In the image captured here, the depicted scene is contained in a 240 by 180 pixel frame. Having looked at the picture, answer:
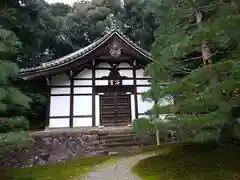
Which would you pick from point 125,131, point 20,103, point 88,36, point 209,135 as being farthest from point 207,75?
point 88,36

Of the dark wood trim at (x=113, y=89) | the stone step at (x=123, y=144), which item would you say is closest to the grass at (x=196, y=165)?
the stone step at (x=123, y=144)

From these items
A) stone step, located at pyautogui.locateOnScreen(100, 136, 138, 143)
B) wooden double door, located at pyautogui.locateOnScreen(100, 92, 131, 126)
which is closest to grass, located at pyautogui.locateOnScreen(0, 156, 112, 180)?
stone step, located at pyautogui.locateOnScreen(100, 136, 138, 143)

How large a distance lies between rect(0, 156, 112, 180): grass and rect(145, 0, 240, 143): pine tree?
2.83 meters

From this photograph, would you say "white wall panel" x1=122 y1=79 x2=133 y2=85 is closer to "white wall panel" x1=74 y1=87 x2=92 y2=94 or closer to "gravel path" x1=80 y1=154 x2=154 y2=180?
"white wall panel" x1=74 y1=87 x2=92 y2=94

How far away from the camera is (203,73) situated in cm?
482

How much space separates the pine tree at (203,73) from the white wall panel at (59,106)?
5935 mm

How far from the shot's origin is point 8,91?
6.52 m

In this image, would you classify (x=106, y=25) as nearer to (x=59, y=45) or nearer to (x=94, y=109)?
(x=59, y=45)

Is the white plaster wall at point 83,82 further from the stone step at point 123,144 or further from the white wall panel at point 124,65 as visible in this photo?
the stone step at point 123,144

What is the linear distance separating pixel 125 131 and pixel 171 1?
18.6ft

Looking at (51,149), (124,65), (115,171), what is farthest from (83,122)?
(115,171)

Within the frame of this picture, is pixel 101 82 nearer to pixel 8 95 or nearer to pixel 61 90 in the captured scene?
pixel 61 90

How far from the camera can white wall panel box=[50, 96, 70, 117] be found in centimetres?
1170

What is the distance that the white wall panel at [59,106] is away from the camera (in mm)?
11703
